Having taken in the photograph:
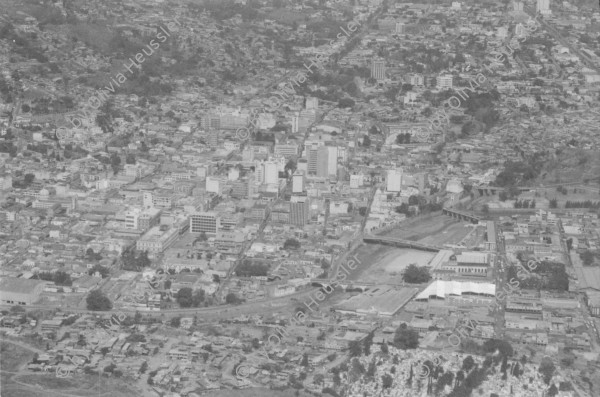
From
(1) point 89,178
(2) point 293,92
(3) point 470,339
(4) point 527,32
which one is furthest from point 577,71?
(3) point 470,339

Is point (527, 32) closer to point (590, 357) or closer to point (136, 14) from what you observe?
point (136, 14)

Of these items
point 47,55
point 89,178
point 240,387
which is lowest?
point 240,387

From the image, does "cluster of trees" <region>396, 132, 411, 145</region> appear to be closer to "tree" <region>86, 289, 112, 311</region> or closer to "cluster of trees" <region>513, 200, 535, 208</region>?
"cluster of trees" <region>513, 200, 535, 208</region>

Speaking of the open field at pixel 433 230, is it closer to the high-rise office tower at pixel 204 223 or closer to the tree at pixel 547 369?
the high-rise office tower at pixel 204 223

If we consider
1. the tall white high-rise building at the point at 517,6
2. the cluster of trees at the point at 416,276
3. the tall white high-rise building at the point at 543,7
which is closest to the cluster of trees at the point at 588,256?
the cluster of trees at the point at 416,276

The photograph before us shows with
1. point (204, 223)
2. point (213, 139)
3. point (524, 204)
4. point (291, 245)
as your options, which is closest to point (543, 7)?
point (213, 139)

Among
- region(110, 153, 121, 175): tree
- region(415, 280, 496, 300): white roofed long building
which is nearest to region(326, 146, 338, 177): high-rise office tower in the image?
region(110, 153, 121, 175): tree
